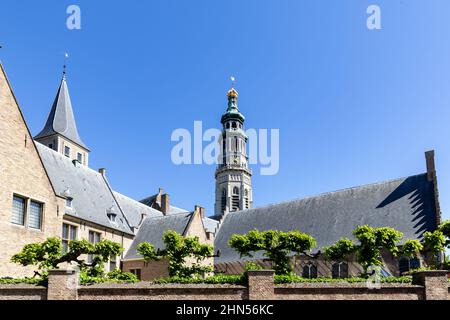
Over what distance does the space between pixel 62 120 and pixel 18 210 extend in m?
35.4

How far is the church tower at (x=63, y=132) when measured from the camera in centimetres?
5488

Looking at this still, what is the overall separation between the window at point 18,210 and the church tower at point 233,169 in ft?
166

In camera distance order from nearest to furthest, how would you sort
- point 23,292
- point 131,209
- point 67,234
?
point 23,292, point 67,234, point 131,209

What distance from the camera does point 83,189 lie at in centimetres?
3466

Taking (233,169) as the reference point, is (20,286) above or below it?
below

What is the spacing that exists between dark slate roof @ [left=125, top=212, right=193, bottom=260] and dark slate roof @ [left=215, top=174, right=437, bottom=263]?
17.0ft

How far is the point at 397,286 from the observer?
56.5ft

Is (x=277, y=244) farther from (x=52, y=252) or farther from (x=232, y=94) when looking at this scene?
(x=232, y=94)

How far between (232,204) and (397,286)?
5726 cm

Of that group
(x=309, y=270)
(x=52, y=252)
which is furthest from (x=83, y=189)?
(x=309, y=270)

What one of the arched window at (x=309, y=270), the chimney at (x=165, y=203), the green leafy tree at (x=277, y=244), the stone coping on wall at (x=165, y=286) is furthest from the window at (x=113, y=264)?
the stone coping on wall at (x=165, y=286)

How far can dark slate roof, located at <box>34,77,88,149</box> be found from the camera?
183 ft

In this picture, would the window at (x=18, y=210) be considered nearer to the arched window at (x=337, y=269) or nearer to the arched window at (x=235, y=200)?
the arched window at (x=337, y=269)
